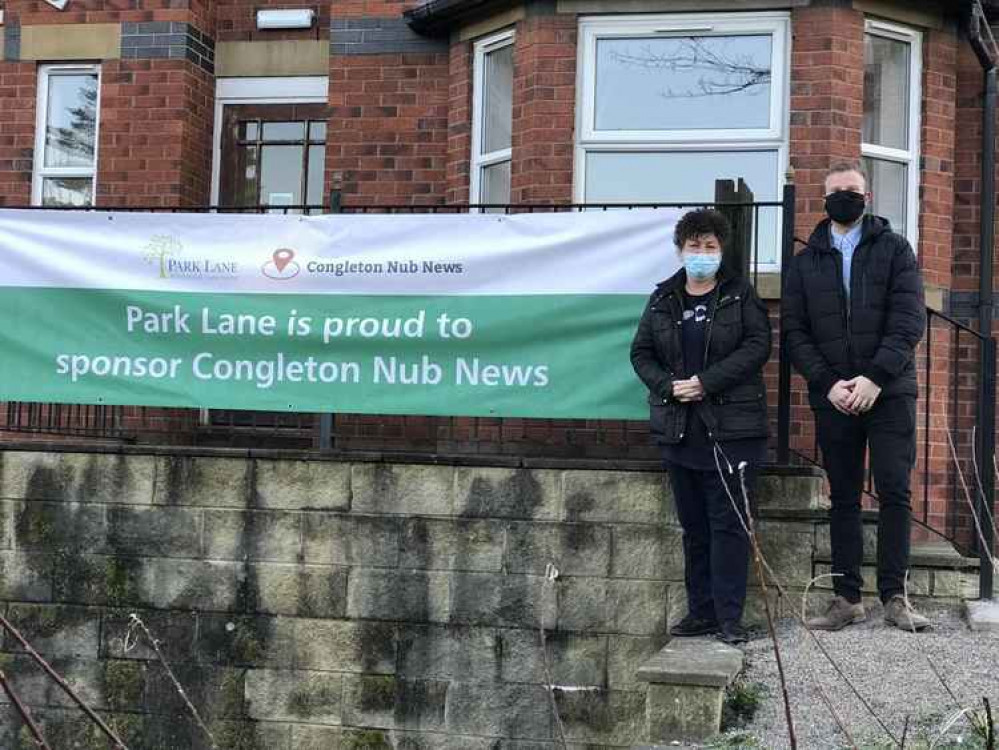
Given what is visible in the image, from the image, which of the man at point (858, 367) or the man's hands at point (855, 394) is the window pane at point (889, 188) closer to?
the man at point (858, 367)

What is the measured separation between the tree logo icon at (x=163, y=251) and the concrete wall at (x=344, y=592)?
101 centimetres

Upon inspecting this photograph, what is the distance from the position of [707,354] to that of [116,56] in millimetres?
5783

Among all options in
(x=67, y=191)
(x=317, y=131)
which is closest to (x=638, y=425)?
(x=317, y=131)

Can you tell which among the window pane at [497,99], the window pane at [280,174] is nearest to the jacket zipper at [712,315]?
the window pane at [497,99]

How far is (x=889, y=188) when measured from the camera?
812 centimetres

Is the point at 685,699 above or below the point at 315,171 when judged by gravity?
below

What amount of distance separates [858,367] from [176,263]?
3486mm

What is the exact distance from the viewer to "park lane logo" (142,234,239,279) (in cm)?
670

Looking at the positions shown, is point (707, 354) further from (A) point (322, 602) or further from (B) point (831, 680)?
(A) point (322, 602)

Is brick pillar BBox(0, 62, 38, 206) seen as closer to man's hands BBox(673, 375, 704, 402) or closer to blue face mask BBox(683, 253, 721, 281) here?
blue face mask BBox(683, 253, 721, 281)

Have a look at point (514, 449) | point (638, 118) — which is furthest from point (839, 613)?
point (638, 118)

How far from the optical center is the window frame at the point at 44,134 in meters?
9.52

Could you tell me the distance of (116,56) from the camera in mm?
9422

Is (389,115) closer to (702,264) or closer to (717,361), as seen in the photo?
(702,264)
